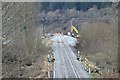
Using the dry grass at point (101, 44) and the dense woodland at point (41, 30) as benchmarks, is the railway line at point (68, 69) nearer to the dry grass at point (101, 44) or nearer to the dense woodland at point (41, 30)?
the dense woodland at point (41, 30)

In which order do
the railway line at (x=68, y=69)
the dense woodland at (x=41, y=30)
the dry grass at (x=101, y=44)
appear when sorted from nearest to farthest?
the dense woodland at (x=41, y=30) < the dry grass at (x=101, y=44) < the railway line at (x=68, y=69)

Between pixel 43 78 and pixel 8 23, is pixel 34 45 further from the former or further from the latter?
pixel 8 23

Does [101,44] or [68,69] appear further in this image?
[101,44]

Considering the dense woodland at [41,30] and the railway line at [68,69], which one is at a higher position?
the dense woodland at [41,30]

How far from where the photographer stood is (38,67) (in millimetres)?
19188

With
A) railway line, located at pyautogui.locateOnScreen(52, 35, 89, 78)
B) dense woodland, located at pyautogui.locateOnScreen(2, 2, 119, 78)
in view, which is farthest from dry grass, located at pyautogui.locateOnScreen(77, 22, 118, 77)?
railway line, located at pyautogui.locateOnScreen(52, 35, 89, 78)

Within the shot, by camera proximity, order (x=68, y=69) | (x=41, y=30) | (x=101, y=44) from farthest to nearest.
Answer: (x=41, y=30)
(x=101, y=44)
(x=68, y=69)

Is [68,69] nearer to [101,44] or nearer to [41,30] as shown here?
[101,44]

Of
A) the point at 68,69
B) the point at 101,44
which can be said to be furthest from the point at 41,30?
the point at 68,69

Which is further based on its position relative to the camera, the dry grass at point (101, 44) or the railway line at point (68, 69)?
the railway line at point (68, 69)

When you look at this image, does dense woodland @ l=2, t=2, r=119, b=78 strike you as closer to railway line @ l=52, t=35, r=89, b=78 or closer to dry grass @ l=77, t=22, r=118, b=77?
dry grass @ l=77, t=22, r=118, b=77

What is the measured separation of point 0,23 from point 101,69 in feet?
37.7

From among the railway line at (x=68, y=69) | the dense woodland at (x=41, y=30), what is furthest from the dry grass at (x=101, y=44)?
the railway line at (x=68, y=69)

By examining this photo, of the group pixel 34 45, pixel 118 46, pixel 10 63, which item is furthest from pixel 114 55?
pixel 34 45
